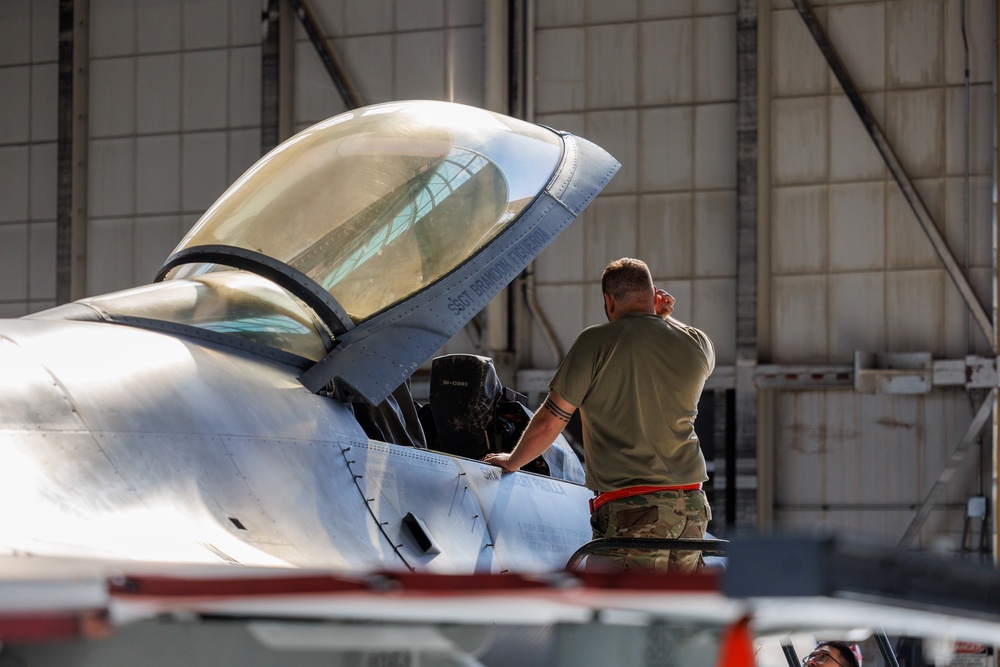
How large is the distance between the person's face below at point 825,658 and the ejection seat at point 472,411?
5.44 ft

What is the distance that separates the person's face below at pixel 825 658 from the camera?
215 inches

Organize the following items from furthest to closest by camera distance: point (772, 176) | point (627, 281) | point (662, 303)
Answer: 1. point (772, 176)
2. point (662, 303)
3. point (627, 281)

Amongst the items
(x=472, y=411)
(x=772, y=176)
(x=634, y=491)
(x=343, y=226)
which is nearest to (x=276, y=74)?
(x=772, y=176)

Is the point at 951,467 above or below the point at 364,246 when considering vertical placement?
below

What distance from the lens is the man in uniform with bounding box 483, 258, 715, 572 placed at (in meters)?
4.58

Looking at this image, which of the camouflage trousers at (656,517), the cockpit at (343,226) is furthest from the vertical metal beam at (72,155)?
the camouflage trousers at (656,517)

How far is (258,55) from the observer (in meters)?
18.9

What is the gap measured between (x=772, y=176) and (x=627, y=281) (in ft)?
42.0

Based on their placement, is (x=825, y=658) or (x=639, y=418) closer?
(x=639, y=418)

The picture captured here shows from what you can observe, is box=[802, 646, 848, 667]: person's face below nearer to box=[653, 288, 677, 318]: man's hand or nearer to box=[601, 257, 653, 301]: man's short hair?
box=[653, 288, 677, 318]: man's hand

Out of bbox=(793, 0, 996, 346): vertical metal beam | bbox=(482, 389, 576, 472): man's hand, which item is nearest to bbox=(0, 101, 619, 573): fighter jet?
bbox=(482, 389, 576, 472): man's hand

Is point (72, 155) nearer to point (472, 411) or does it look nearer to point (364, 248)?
point (472, 411)

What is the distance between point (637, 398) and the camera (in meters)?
4.63

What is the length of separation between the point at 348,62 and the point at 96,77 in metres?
4.27
